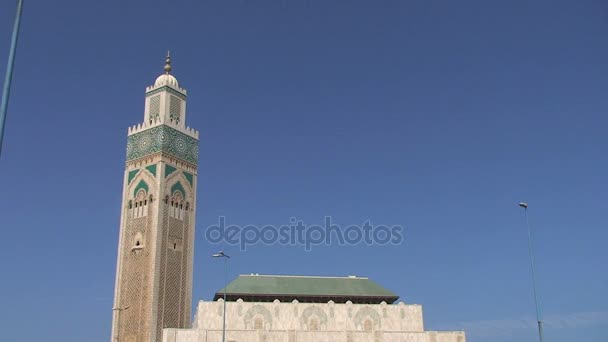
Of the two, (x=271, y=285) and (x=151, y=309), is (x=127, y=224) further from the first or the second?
(x=271, y=285)

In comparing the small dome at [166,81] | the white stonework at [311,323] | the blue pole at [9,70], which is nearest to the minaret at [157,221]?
the small dome at [166,81]

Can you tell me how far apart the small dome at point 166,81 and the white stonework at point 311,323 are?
2228 centimetres

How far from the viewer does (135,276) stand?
56.8 metres

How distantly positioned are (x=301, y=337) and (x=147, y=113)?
26622 mm

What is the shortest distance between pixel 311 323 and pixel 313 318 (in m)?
0.50

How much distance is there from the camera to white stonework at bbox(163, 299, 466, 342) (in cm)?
5356

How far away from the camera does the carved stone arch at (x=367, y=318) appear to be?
189 feet

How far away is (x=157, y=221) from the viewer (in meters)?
56.9

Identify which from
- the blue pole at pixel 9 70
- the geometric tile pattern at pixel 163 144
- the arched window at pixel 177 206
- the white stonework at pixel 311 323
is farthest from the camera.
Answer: the geometric tile pattern at pixel 163 144

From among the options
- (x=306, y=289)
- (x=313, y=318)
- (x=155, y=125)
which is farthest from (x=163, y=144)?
(x=313, y=318)

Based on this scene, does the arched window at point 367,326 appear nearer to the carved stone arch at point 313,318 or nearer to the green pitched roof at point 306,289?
the green pitched roof at point 306,289

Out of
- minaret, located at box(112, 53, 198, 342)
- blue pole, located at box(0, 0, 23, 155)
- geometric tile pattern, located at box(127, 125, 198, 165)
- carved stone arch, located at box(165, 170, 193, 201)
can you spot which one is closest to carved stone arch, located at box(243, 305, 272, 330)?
minaret, located at box(112, 53, 198, 342)

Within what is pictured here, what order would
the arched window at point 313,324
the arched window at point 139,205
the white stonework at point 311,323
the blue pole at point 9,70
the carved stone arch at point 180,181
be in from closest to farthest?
the blue pole at point 9,70 < the white stonework at point 311,323 < the arched window at point 313,324 < the arched window at point 139,205 < the carved stone arch at point 180,181

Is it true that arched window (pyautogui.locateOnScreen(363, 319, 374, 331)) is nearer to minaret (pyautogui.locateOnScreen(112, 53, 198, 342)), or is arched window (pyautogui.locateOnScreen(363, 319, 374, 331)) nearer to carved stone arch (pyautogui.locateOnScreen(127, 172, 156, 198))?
minaret (pyautogui.locateOnScreen(112, 53, 198, 342))
